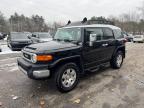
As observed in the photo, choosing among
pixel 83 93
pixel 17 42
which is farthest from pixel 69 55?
pixel 17 42

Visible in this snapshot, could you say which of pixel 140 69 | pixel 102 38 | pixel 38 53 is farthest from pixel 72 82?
pixel 140 69

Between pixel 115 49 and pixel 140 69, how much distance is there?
1458 mm

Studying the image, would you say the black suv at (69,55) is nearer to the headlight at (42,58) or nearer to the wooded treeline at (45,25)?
the headlight at (42,58)

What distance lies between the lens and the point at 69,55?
427cm

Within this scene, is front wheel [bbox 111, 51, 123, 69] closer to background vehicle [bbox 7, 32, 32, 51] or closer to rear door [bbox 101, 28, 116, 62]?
rear door [bbox 101, 28, 116, 62]

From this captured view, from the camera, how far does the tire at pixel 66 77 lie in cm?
405

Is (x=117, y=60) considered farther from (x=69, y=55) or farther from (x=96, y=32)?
(x=69, y=55)

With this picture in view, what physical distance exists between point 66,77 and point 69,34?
57.9 inches

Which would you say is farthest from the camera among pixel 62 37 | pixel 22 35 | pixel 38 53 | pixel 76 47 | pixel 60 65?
pixel 22 35

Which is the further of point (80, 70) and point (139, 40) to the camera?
point (139, 40)

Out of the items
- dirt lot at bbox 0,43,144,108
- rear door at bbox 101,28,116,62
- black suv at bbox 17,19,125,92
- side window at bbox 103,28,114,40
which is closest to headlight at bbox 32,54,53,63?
black suv at bbox 17,19,125,92

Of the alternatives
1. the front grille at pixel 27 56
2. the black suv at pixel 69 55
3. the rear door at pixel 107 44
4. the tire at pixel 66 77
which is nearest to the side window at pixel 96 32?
the black suv at pixel 69 55

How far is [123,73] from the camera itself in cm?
602

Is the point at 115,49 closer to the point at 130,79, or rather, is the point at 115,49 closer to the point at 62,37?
the point at 130,79
